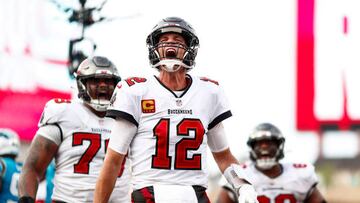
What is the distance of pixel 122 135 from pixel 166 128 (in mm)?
267

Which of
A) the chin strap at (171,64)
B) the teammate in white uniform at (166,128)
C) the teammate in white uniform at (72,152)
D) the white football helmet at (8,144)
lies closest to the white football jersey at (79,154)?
the teammate in white uniform at (72,152)

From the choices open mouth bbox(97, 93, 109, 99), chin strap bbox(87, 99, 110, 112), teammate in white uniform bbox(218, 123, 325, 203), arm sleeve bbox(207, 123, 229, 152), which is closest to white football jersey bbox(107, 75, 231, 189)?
arm sleeve bbox(207, 123, 229, 152)

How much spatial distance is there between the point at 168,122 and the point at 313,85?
23262mm

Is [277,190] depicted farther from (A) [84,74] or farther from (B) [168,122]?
(B) [168,122]

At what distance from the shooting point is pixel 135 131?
576 cm

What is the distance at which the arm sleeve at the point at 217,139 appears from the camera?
19.9 feet

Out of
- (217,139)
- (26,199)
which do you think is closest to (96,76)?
(26,199)

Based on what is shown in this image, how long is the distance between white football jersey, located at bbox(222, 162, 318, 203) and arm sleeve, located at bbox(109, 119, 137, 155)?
11.1 feet

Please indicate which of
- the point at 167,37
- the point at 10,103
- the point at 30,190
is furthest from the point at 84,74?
the point at 10,103

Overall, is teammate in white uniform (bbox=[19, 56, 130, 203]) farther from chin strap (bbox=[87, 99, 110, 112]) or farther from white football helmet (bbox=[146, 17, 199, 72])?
white football helmet (bbox=[146, 17, 199, 72])

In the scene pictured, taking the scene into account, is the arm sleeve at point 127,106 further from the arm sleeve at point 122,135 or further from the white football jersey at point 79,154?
the white football jersey at point 79,154

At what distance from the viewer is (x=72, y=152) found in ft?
24.2

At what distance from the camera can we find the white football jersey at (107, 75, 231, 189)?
5.68 meters

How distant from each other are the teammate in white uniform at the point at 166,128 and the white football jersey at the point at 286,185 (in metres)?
3.15
